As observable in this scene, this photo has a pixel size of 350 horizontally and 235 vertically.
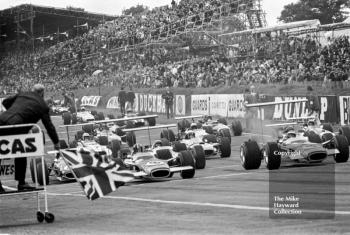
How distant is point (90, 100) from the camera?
54.3 m

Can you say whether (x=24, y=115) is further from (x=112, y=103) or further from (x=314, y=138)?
(x=112, y=103)

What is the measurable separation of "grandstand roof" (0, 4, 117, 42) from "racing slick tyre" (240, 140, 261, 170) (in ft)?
177

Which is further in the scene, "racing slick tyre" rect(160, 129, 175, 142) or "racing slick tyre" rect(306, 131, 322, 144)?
"racing slick tyre" rect(160, 129, 175, 142)

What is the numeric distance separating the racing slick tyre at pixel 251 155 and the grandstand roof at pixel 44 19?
5407cm

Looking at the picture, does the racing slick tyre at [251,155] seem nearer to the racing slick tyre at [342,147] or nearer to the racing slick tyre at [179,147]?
the racing slick tyre at [342,147]

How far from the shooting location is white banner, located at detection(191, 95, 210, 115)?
3744 centimetres

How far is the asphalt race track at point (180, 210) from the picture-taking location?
25.4ft

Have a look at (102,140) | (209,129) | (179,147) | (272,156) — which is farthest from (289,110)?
(272,156)

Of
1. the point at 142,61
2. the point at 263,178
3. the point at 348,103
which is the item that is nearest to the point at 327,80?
the point at 348,103

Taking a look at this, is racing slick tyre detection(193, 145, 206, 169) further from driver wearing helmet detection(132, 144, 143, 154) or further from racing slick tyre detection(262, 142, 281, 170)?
racing slick tyre detection(262, 142, 281, 170)

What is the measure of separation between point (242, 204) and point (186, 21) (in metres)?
38.2

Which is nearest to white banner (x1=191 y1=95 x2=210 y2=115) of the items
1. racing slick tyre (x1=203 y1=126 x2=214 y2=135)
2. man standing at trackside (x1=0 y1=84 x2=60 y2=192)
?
racing slick tyre (x1=203 y1=126 x2=214 y2=135)

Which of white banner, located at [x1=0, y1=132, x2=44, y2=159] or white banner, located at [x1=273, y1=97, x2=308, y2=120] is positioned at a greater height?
white banner, located at [x1=0, y1=132, x2=44, y2=159]

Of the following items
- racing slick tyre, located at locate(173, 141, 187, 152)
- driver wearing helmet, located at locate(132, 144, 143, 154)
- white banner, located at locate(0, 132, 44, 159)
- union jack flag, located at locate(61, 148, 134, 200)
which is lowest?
racing slick tyre, located at locate(173, 141, 187, 152)
